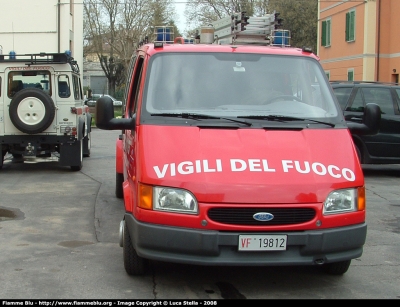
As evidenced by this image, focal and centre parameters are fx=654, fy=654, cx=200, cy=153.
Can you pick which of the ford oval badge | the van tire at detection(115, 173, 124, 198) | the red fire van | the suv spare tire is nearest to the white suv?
the suv spare tire

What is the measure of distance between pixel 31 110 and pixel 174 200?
27.3 feet

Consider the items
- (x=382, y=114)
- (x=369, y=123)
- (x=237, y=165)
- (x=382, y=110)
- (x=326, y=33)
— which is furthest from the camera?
(x=326, y=33)

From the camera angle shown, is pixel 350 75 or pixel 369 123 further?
pixel 350 75

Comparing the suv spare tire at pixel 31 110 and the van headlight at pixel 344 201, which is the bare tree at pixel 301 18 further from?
the van headlight at pixel 344 201

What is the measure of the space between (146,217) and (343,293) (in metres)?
1.80

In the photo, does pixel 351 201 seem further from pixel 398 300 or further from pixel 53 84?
pixel 53 84

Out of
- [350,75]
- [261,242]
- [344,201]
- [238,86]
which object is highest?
[350,75]

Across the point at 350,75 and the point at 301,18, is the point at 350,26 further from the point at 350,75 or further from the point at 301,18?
the point at 301,18

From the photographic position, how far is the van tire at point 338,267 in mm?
5841

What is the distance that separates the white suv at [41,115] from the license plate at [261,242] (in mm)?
8499

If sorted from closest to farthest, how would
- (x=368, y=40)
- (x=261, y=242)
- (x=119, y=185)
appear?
(x=261, y=242)
(x=119, y=185)
(x=368, y=40)

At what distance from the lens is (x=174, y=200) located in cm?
514

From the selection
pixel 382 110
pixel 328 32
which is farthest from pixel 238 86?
pixel 328 32

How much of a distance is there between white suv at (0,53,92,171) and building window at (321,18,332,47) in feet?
76.1
